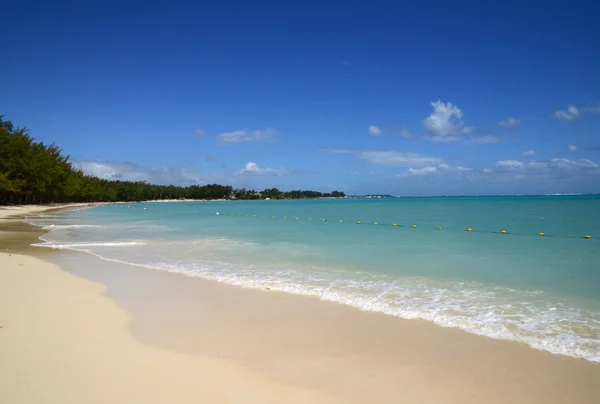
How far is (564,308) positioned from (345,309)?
11.7 feet

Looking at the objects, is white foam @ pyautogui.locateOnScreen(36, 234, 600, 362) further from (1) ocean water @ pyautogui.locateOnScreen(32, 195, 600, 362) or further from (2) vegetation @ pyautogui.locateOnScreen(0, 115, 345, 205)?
(2) vegetation @ pyautogui.locateOnScreen(0, 115, 345, 205)

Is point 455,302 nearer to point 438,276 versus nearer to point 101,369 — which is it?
point 438,276

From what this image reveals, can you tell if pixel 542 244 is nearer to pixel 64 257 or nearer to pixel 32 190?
pixel 64 257

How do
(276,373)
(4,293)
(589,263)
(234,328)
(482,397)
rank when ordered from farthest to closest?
(589,263)
(4,293)
(234,328)
(276,373)
(482,397)

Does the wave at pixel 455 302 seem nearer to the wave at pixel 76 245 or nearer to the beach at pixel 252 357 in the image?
the beach at pixel 252 357

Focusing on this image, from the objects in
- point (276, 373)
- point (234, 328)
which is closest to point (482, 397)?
point (276, 373)

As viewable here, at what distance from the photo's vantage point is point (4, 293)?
256 inches

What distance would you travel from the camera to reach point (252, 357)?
4.12 m

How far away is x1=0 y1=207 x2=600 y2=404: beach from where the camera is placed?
11.0ft

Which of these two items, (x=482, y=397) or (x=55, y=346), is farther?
(x=55, y=346)

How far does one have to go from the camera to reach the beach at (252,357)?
3.36 meters

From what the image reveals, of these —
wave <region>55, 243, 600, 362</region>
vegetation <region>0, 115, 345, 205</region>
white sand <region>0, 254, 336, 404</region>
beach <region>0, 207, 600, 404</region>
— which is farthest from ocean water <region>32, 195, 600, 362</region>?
vegetation <region>0, 115, 345, 205</region>

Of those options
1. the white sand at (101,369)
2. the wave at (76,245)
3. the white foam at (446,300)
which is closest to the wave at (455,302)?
the white foam at (446,300)

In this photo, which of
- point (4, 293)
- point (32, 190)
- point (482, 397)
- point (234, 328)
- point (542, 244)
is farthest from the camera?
point (32, 190)
